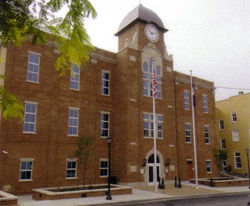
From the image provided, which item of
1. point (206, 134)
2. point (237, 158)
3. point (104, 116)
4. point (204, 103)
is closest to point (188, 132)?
point (206, 134)

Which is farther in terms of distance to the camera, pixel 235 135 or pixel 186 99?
pixel 235 135

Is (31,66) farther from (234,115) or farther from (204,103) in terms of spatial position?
(234,115)

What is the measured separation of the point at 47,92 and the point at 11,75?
141 inches

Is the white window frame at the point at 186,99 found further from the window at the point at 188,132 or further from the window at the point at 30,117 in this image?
the window at the point at 30,117

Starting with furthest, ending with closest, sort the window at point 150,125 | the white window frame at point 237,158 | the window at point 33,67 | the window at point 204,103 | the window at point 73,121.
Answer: the white window frame at point 237,158 < the window at point 204,103 < the window at point 150,125 < the window at point 73,121 < the window at point 33,67

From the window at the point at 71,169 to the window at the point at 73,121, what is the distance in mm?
2657

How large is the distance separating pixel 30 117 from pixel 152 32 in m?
17.9

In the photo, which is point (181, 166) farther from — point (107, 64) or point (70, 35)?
point (70, 35)

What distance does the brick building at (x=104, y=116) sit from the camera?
2412 centimetres

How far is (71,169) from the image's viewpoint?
2628 centimetres

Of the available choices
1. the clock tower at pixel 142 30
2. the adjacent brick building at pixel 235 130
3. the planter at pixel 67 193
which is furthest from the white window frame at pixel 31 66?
the adjacent brick building at pixel 235 130

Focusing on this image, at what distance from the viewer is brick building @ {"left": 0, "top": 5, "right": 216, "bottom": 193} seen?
2412cm

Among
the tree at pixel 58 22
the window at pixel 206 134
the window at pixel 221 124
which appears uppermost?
the window at pixel 221 124

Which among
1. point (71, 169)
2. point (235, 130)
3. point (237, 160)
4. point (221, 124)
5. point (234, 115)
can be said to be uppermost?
point (234, 115)
